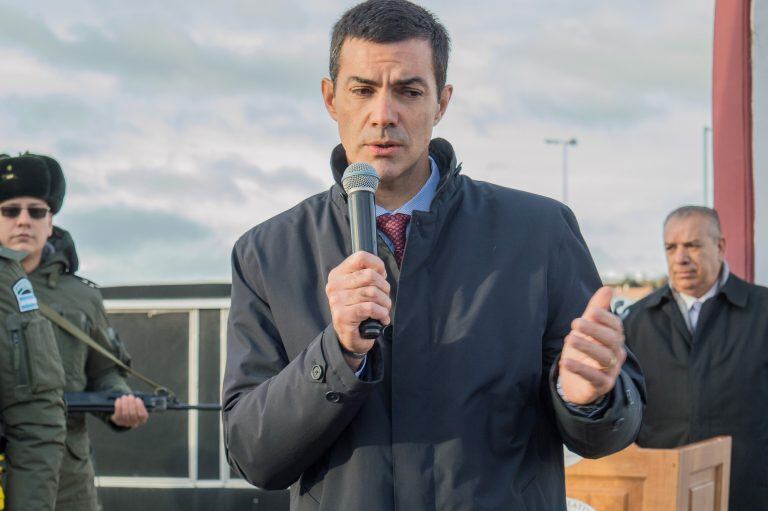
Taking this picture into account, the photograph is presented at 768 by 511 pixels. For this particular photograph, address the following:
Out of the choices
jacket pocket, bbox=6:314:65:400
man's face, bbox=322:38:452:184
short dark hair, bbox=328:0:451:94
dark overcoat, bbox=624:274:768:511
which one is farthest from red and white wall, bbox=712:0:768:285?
man's face, bbox=322:38:452:184

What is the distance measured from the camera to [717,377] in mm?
5801

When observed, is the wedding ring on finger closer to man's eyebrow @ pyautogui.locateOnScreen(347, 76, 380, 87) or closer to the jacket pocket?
man's eyebrow @ pyautogui.locateOnScreen(347, 76, 380, 87)

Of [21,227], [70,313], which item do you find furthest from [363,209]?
[70,313]

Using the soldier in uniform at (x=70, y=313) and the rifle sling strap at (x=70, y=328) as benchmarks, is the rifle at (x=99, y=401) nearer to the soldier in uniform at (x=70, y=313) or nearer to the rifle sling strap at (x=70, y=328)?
the soldier in uniform at (x=70, y=313)

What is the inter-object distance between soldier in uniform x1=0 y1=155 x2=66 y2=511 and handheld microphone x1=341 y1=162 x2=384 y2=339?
256cm

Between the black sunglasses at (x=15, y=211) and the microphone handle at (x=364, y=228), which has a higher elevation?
the black sunglasses at (x=15, y=211)

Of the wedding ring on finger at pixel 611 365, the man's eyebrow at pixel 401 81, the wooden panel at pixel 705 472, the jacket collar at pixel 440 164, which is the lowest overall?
the wooden panel at pixel 705 472

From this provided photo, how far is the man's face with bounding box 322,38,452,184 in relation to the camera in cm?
229

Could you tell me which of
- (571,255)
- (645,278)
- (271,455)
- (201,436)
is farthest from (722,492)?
(645,278)

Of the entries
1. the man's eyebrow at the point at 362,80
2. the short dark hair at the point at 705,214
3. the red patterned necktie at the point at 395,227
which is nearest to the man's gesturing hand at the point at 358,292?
the red patterned necktie at the point at 395,227

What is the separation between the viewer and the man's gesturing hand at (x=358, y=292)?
1.89 m

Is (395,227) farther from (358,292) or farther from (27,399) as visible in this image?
(27,399)

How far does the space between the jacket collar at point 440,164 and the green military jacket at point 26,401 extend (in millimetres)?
2419

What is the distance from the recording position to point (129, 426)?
19.2 feet
